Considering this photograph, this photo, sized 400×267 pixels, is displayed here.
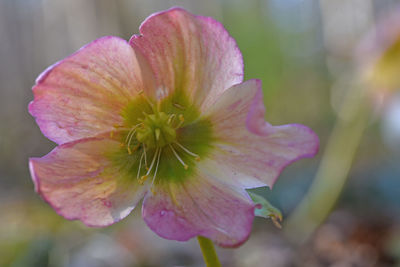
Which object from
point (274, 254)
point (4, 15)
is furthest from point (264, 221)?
point (4, 15)

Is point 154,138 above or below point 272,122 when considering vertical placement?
above

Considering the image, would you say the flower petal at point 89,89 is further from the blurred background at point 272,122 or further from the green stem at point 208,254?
the blurred background at point 272,122

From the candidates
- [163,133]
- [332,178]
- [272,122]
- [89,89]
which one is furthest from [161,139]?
[272,122]

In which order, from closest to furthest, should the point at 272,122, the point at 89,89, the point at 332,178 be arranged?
the point at 89,89 < the point at 332,178 < the point at 272,122

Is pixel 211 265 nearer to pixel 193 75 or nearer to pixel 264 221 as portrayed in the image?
pixel 193 75

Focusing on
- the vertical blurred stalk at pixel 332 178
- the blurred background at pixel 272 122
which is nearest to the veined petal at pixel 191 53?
the blurred background at pixel 272 122

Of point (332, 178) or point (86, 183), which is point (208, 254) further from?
point (332, 178)
